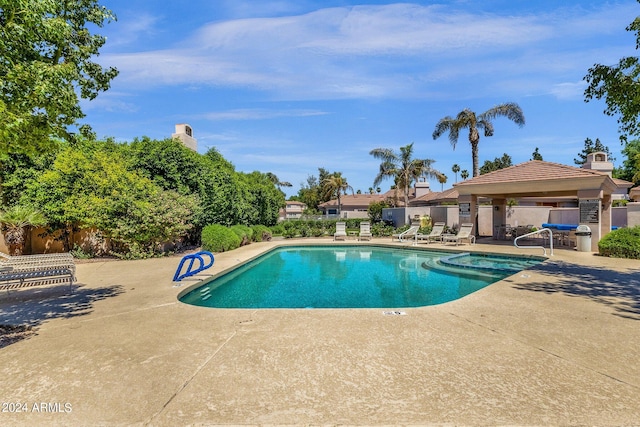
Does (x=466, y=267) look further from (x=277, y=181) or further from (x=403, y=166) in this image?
(x=277, y=181)

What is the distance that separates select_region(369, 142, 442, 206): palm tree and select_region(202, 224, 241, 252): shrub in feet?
60.1

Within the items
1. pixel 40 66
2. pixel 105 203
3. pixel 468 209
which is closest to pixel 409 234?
pixel 468 209

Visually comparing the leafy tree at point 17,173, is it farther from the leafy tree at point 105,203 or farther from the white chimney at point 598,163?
the white chimney at point 598,163

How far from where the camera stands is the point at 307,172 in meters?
71.6

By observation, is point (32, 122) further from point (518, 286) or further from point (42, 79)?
point (518, 286)

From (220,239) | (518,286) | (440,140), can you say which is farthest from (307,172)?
(518,286)

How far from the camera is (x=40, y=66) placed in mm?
4199

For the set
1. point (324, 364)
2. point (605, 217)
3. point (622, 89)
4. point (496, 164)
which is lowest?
point (324, 364)

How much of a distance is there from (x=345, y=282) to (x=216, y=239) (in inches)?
281

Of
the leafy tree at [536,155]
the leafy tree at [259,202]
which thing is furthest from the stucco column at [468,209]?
the leafy tree at [536,155]

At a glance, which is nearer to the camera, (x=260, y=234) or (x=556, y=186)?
(x=556, y=186)

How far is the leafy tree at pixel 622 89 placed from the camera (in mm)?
8332

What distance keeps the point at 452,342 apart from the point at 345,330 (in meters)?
1.40

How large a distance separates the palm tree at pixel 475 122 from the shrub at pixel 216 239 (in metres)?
17.5
